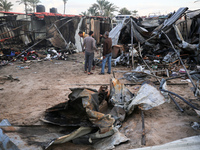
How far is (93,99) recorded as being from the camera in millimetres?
3160

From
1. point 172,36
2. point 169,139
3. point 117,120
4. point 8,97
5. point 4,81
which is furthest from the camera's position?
point 172,36

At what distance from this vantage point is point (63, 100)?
176 inches

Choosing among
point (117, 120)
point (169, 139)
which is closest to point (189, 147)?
point (169, 139)

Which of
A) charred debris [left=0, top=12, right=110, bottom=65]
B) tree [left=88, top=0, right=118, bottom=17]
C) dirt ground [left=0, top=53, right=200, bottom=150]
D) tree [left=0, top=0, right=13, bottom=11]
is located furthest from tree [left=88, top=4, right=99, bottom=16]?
dirt ground [left=0, top=53, right=200, bottom=150]

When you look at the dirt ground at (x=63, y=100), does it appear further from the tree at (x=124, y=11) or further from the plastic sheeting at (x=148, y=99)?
the tree at (x=124, y=11)

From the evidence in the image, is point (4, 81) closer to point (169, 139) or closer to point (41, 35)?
point (169, 139)

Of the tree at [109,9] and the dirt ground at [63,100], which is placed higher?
the tree at [109,9]

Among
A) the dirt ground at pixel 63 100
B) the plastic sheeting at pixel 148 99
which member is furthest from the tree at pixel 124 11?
the plastic sheeting at pixel 148 99

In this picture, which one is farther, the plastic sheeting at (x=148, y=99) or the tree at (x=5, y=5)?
the tree at (x=5, y=5)

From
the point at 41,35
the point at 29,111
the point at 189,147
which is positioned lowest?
the point at 29,111

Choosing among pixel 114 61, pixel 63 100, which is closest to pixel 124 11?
pixel 114 61

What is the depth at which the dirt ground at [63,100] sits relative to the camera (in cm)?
276

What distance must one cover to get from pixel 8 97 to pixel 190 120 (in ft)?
14.8

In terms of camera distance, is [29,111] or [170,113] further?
[29,111]
